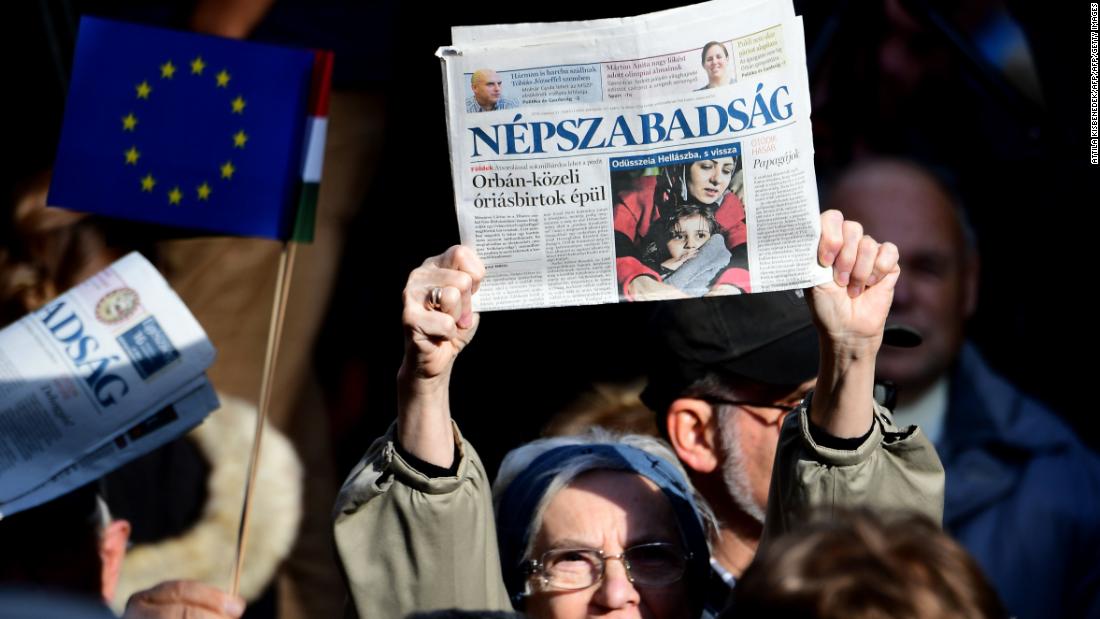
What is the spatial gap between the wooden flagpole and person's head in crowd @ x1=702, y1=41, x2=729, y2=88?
1.44 meters

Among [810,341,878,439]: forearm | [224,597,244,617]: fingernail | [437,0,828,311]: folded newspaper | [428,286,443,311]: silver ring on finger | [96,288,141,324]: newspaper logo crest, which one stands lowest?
[224,597,244,617]: fingernail

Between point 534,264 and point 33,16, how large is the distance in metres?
2.42

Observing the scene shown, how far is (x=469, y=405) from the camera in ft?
10.6

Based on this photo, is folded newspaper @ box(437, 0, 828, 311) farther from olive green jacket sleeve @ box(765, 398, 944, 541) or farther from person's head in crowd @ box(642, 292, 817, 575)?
person's head in crowd @ box(642, 292, 817, 575)

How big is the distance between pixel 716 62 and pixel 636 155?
201mm

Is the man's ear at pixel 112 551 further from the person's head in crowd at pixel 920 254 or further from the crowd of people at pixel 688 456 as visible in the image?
the person's head in crowd at pixel 920 254

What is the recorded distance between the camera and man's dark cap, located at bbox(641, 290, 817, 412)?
2.74m

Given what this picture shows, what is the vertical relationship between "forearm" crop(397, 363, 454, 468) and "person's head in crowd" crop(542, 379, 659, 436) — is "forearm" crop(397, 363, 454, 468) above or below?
above

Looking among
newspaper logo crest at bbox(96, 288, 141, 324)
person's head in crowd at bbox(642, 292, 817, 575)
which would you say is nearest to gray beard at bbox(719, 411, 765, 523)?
person's head in crowd at bbox(642, 292, 817, 575)

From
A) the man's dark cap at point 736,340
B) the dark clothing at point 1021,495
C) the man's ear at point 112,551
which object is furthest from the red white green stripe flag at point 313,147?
the dark clothing at point 1021,495

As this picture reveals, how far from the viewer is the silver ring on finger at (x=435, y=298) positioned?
78.0 inches

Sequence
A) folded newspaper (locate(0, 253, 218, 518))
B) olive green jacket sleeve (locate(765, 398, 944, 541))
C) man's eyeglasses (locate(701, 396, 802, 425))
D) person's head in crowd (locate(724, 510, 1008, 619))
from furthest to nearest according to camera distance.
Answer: man's eyeglasses (locate(701, 396, 802, 425)) < folded newspaper (locate(0, 253, 218, 518)) < olive green jacket sleeve (locate(765, 398, 944, 541)) < person's head in crowd (locate(724, 510, 1008, 619))

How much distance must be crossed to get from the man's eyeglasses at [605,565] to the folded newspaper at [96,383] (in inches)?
36.8

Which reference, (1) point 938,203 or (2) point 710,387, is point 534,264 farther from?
(1) point 938,203
